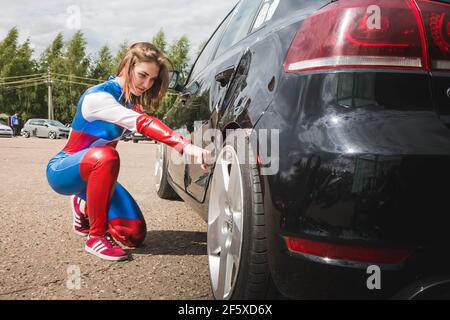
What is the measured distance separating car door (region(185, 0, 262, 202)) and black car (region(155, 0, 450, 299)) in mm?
433

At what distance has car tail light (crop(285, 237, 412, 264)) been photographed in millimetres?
1264

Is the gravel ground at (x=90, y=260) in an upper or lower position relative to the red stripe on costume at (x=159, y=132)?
lower

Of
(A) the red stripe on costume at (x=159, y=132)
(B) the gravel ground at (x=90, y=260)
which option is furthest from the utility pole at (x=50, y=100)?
(A) the red stripe on costume at (x=159, y=132)

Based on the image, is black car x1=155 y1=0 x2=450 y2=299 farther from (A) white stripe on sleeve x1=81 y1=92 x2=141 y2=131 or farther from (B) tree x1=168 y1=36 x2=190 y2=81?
(B) tree x1=168 y1=36 x2=190 y2=81

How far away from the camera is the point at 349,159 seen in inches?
51.3

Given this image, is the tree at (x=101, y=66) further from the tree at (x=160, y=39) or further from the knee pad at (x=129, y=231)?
the knee pad at (x=129, y=231)


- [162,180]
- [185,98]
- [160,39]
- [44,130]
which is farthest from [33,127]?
[185,98]

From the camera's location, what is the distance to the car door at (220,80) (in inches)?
83.4

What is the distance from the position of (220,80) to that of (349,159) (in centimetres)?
106

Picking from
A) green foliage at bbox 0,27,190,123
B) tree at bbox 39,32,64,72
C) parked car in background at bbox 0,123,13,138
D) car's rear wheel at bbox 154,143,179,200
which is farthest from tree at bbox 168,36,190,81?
car's rear wheel at bbox 154,143,179,200

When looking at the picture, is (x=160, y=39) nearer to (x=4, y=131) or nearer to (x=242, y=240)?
(x=4, y=131)

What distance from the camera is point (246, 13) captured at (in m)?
2.60

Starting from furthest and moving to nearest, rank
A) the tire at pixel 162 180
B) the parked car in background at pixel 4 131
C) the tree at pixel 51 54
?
1. the tree at pixel 51 54
2. the parked car in background at pixel 4 131
3. the tire at pixel 162 180

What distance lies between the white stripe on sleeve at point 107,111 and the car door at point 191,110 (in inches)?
15.3
